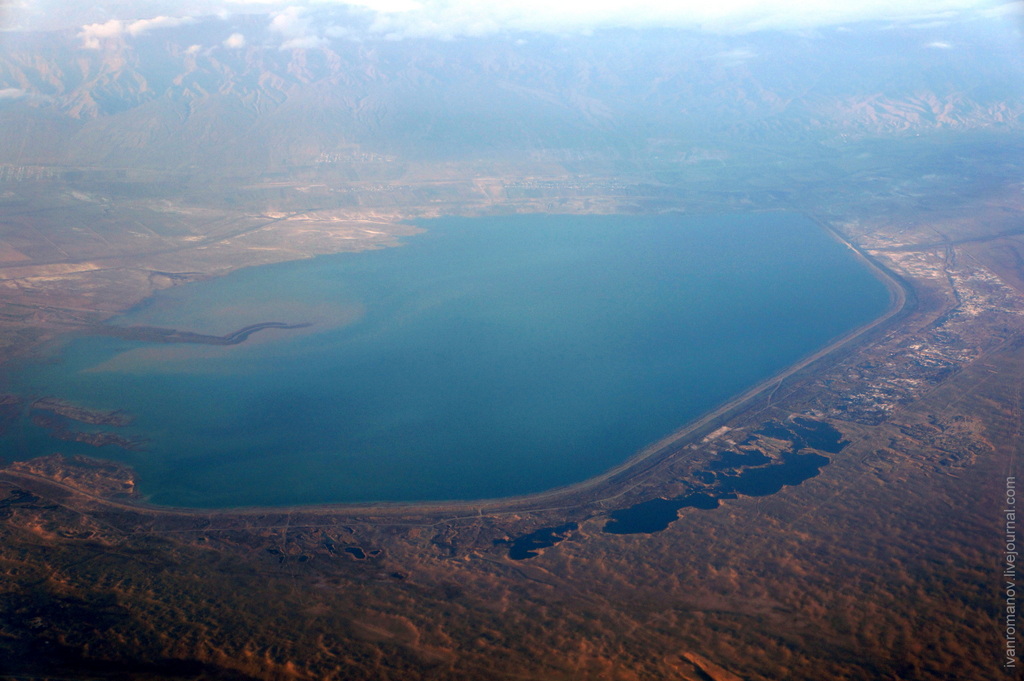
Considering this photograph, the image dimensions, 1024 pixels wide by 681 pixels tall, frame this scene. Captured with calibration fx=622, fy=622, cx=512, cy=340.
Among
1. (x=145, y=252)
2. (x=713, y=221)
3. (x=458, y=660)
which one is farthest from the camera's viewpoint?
(x=713, y=221)

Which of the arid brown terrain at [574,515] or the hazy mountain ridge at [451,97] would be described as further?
the hazy mountain ridge at [451,97]

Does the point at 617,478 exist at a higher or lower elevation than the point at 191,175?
lower

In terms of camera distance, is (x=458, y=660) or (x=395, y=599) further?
(x=395, y=599)

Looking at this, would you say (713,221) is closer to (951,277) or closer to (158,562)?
(951,277)

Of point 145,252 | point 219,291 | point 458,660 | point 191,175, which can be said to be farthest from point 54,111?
point 458,660

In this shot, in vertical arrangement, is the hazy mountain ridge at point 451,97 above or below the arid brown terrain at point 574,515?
above

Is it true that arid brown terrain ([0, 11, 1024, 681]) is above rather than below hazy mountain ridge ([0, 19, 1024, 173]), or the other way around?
below

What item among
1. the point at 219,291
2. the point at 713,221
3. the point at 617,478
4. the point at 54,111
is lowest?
the point at 617,478

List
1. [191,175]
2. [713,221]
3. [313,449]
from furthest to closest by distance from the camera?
[191,175]
[713,221]
[313,449]
